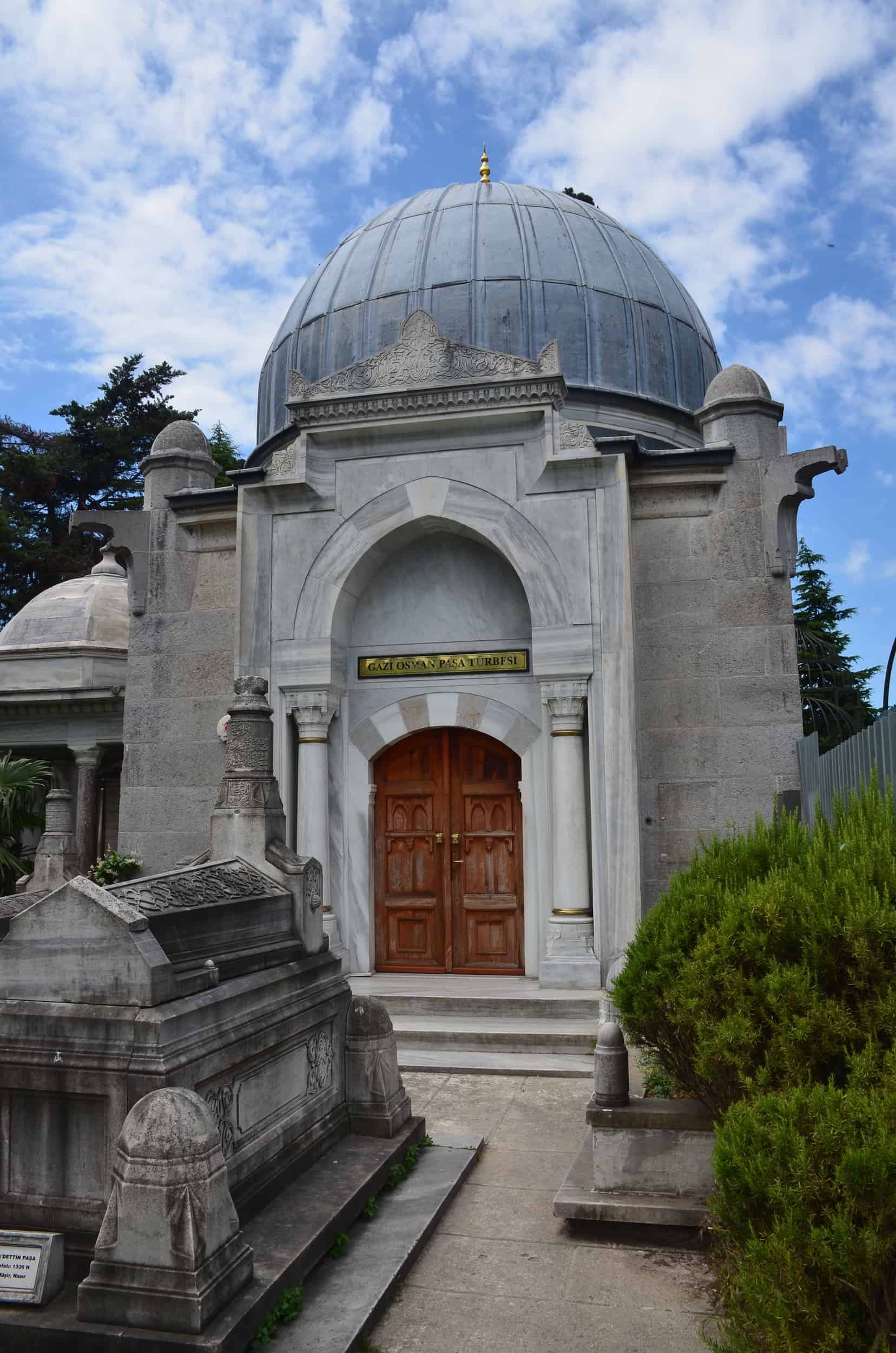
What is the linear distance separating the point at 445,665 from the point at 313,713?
1574 mm

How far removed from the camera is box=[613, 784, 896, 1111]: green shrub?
14.0ft

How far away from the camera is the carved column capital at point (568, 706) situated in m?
10.6

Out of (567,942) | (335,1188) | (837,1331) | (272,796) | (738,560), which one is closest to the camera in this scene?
(837,1331)

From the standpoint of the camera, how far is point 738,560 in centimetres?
1104

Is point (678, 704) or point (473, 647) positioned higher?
point (473, 647)

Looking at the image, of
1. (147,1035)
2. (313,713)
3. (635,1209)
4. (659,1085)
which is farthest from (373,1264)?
(313,713)

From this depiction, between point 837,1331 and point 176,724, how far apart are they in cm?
1009

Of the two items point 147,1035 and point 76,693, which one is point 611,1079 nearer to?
point 147,1035

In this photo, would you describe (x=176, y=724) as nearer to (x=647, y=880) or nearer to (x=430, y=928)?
(x=430, y=928)

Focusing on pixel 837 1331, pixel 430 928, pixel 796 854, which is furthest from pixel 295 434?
pixel 837 1331

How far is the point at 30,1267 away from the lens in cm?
399

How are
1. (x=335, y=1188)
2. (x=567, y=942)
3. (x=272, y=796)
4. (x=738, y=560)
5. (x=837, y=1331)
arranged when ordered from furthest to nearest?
(x=738, y=560) → (x=567, y=942) → (x=272, y=796) → (x=335, y=1188) → (x=837, y=1331)

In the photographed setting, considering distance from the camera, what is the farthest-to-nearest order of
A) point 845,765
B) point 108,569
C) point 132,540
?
point 108,569
point 132,540
point 845,765

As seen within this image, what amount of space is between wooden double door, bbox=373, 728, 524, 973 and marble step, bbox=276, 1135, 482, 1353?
16.5ft
